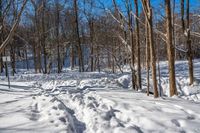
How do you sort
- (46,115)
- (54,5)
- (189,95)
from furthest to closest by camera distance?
1. (54,5)
2. (189,95)
3. (46,115)

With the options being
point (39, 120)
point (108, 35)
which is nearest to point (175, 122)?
point (39, 120)

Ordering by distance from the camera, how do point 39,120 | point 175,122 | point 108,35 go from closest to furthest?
1. point 175,122
2. point 39,120
3. point 108,35

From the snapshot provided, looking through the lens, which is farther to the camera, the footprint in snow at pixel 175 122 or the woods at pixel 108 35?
the woods at pixel 108 35

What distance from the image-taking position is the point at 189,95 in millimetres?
16172

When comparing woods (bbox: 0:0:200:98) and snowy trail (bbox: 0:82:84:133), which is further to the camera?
woods (bbox: 0:0:200:98)

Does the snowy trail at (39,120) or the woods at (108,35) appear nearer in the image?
the snowy trail at (39,120)

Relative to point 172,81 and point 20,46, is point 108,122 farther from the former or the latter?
point 20,46

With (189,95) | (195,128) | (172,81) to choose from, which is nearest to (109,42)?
(189,95)

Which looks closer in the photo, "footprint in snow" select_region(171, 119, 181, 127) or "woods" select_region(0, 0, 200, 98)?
"footprint in snow" select_region(171, 119, 181, 127)

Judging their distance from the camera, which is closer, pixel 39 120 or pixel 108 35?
pixel 39 120

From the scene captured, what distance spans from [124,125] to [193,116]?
5.31ft

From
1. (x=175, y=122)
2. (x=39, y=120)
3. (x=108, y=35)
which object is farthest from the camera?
(x=108, y=35)

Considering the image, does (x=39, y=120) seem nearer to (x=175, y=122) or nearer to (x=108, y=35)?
(x=175, y=122)

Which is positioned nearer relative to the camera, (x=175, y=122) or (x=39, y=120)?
(x=175, y=122)
